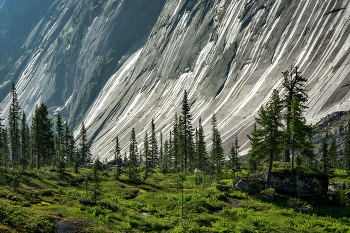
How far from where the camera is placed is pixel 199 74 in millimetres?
193375

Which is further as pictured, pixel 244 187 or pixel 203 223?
pixel 244 187

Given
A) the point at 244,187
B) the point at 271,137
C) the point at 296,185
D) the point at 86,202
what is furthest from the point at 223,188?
the point at 86,202

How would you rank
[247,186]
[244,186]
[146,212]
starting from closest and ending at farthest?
[146,212]
[247,186]
[244,186]

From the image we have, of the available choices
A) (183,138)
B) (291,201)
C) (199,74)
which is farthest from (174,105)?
(291,201)

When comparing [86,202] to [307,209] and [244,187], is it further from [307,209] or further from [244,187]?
[307,209]

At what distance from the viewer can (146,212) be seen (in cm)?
2786

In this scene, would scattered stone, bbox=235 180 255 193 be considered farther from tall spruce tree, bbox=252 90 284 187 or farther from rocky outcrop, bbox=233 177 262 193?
tall spruce tree, bbox=252 90 284 187

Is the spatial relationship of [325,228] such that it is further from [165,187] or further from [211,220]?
[165,187]

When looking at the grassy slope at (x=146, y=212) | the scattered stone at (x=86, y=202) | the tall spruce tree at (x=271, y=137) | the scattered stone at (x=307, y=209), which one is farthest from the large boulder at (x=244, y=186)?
the scattered stone at (x=86, y=202)

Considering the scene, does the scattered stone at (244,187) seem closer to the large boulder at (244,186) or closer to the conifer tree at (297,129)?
the large boulder at (244,186)

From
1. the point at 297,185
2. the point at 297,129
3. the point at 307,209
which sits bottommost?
the point at 307,209

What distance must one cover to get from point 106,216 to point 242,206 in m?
16.8

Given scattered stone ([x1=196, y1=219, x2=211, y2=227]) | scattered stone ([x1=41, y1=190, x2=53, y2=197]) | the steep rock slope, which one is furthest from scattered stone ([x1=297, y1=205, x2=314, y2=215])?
the steep rock slope

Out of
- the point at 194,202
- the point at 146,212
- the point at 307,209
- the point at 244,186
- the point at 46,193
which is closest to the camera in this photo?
the point at 194,202
